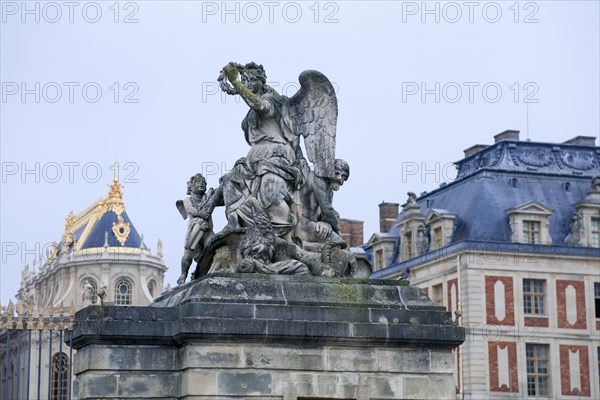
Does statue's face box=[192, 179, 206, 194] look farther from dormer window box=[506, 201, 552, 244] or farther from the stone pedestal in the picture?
dormer window box=[506, 201, 552, 244]

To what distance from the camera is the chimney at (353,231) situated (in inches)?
2707

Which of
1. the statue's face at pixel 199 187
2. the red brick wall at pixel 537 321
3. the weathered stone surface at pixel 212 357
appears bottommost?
the weathered stone surface at pixel 212 357

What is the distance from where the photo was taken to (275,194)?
59.7ft

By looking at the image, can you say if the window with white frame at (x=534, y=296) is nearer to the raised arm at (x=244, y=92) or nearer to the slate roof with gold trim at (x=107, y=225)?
the slate roof with gold trim at (x=107, y=225)

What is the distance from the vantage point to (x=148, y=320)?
17250mm

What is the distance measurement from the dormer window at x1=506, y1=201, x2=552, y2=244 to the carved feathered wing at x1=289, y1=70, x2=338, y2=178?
125 ft

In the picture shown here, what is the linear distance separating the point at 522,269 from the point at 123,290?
74.9 feet

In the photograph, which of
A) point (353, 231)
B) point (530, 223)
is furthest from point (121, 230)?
point (530, 223)

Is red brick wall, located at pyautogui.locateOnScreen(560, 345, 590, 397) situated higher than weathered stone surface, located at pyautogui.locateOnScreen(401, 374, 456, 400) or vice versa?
red brick wall, located at pyautogui.locateOnScreen(560, 345, 590, 397)

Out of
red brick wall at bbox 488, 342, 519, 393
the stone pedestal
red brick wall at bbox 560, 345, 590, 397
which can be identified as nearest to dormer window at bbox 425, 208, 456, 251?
red brick wall at bbox 488, 342, 519, 393

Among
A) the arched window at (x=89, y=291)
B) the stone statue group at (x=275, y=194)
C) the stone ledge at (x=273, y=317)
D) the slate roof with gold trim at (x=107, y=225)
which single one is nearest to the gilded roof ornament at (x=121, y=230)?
the slate roof with gold trim at (x=107, y=225)

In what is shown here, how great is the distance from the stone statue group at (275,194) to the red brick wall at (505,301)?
36.9 m

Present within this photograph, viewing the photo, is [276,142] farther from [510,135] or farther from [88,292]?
[88,292]

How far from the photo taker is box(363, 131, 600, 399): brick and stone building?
5475 centimetres
